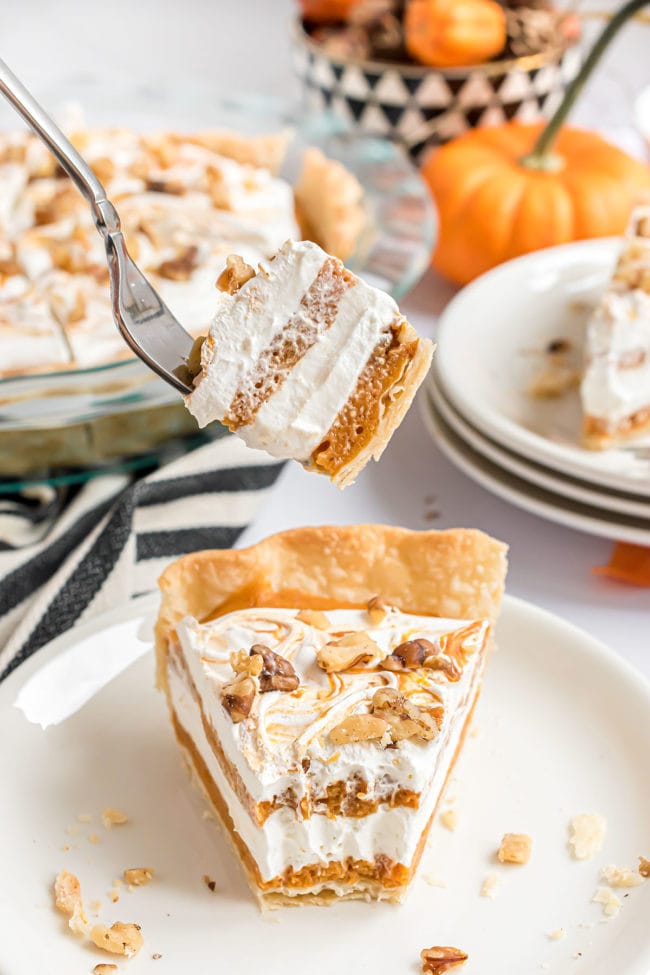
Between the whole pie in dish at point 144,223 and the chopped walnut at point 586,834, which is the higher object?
the whole pie in dish at point 144,223

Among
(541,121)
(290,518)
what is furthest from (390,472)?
(541,121)

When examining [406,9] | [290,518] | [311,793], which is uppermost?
[406,9]

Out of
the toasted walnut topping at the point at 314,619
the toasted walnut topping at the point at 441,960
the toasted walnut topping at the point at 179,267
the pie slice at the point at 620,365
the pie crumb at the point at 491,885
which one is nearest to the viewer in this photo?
the toasted walnut topping at the point at 441,960

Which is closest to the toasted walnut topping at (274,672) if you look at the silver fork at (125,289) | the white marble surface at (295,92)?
the silver fork at (125,289)

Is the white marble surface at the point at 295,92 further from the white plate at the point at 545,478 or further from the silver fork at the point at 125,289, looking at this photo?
the silver fork at the point at 125,289

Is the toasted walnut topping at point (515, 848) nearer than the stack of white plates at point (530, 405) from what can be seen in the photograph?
Yes

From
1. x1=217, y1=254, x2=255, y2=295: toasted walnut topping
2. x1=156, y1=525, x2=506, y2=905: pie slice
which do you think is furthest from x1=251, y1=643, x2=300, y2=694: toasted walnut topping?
x1=217, y1=254, x2=255, y2=295: toasted walnut topping

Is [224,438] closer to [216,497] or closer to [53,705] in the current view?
[216,497]
